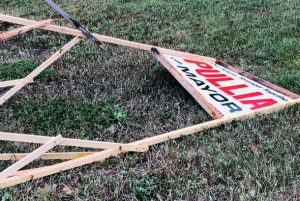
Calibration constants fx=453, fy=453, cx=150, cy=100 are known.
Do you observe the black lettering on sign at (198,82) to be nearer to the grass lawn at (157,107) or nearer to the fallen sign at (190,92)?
the fallen sign at (190,92)

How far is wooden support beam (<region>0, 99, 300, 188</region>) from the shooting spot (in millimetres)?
3764

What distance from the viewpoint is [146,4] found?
10.1 meters

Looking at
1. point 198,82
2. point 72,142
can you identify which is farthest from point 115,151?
point 198,82

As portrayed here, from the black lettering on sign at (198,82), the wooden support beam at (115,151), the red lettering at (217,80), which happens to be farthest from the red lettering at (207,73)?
the wooden support beam at (115,151)

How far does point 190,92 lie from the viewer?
5062mm

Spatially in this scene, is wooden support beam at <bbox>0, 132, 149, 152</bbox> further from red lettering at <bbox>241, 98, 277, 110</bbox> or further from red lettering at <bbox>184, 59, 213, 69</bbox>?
red lettering at <bbox>184, 59, 213, 69</bbox>

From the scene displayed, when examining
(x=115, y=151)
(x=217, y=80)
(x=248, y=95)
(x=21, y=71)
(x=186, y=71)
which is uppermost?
(x=21, y=71)

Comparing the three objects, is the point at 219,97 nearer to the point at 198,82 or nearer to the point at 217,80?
the point at 198,82

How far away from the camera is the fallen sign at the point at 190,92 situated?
377cm

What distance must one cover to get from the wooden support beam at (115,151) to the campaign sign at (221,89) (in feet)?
0.30

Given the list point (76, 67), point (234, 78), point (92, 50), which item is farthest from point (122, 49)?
point (234, 78)

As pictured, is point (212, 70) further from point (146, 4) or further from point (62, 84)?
point (146, 4)

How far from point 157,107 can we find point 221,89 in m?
0.77

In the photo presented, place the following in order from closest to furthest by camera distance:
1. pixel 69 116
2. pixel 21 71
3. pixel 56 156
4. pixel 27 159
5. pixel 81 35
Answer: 1. pixel 27 159
2. pixel 56 156
3. pixel 81 35
4. pixel 69 116
5. pixel 21 71
